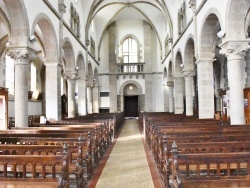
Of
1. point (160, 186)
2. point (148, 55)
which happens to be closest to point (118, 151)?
point (160, 186)

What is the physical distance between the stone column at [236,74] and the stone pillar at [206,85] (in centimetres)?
319

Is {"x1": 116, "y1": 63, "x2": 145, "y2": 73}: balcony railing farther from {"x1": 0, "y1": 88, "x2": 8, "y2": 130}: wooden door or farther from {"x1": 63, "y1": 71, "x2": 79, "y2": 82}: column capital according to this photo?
{"x1": 0, "y1": 88, "x2": 8, "y2": 130}: wooden door

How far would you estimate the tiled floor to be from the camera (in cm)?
559

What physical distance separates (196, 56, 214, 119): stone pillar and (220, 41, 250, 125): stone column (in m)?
3.19

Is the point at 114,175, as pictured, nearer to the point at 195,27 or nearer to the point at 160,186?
the point at 160,186

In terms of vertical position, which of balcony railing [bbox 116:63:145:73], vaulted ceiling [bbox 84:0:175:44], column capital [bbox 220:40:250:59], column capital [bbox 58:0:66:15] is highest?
vaulted ceiling [bbox 84:0:175:44]

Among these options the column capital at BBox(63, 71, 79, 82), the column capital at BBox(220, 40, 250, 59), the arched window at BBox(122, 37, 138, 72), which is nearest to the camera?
the column capital at BBox(220, 40, 250, 59)

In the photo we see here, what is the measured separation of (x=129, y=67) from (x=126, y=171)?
23.1 meters

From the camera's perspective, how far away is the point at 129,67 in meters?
29.2

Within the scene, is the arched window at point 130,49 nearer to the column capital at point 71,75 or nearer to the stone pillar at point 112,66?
the stone pillar at point 112,66

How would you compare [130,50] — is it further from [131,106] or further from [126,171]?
[126,171]

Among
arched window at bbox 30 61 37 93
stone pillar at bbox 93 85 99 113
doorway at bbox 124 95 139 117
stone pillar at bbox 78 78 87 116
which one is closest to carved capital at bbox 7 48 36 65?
stone pillar at bbox 78 78 87 116

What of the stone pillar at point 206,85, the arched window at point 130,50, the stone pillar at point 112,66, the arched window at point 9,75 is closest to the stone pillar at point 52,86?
the arched window at point 9,75

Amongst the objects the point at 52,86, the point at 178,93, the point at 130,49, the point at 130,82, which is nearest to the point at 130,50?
the point at 130,49
